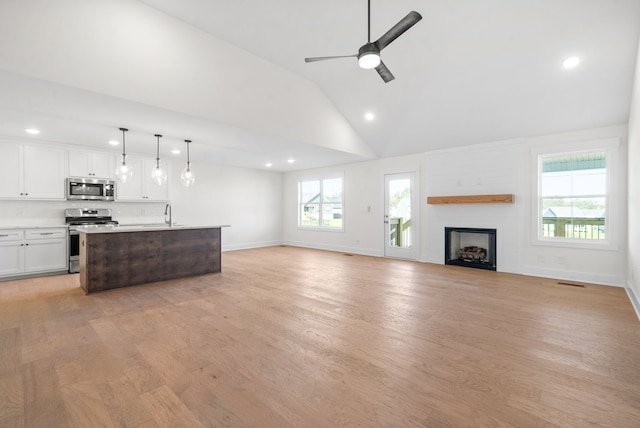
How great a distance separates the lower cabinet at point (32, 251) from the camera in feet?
15.9

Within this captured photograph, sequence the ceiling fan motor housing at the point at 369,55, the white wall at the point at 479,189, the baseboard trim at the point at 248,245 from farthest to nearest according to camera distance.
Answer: the baseboard trim at the point at 248,245
the white wall at the point at 479,189
the ceiling fan motor housing at the point at 369,55

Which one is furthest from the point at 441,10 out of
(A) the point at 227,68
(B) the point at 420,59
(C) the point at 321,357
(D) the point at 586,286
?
(D) the point at 586,286

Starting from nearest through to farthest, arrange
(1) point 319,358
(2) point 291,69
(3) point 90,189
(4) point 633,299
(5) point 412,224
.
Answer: (1) point 319,358
(4) point 633,299
(2) point 291,69
(3) point 90,189
(5) point 412,224

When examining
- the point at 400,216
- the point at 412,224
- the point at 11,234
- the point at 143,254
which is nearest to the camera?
the point at 143,254

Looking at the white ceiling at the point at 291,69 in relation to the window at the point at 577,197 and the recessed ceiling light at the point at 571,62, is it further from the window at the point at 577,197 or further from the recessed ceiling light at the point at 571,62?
the window at the point at 577,197

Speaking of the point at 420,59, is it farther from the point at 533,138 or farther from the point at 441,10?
the point at 533,138

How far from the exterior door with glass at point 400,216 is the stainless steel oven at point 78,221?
630 centimetres

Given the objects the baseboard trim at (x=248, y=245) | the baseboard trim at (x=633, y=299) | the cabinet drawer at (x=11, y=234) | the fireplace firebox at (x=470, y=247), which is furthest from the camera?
the baseboard trim at (x=248, y=245)

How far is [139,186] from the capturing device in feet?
21.5

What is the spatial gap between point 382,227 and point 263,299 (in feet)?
14.3

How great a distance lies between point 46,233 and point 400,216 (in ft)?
23.8

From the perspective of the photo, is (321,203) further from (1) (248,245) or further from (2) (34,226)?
(2) (34,226)

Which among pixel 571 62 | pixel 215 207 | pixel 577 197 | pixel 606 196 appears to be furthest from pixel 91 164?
pixel 606 196

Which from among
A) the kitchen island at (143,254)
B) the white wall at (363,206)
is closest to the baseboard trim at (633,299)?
the white wall at (363,206)
